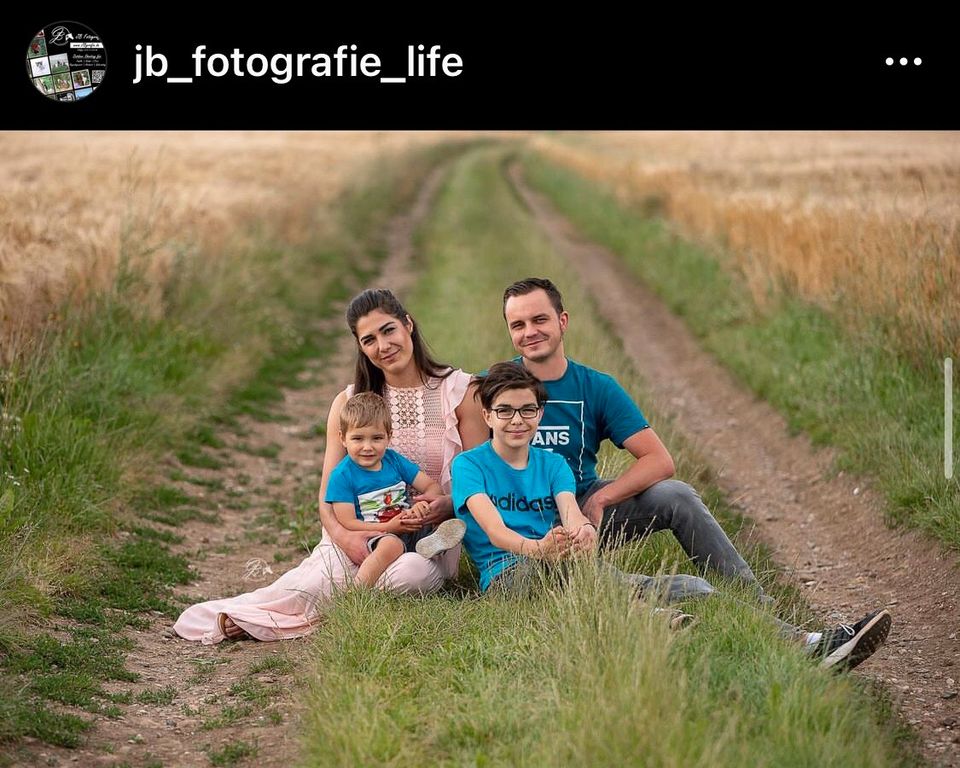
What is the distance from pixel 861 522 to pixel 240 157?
24.8 meters

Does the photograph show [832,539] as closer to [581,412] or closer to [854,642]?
[581,412]

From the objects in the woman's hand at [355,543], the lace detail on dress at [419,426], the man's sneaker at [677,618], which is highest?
the lace detail on dress at [419,426]

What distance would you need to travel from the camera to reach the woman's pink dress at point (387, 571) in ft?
17.3

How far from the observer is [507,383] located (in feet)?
16.2

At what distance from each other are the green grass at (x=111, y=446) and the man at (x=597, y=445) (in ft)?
7.25

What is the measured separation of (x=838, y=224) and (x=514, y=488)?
8.24m

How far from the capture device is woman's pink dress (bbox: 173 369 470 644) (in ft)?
17.3

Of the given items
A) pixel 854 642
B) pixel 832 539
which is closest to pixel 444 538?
pixel 854 642

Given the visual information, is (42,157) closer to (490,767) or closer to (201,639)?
(201,639)

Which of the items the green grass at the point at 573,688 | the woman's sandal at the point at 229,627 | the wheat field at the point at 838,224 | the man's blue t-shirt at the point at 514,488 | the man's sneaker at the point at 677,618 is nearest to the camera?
the green grass at the point at 573,688

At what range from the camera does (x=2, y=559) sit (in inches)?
217

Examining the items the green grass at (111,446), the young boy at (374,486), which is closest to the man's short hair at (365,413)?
the young boy at (374,486)

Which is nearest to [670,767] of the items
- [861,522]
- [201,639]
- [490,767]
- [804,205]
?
[490,767]

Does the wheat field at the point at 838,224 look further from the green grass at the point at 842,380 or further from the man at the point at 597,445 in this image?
the man at the point at 597,445
